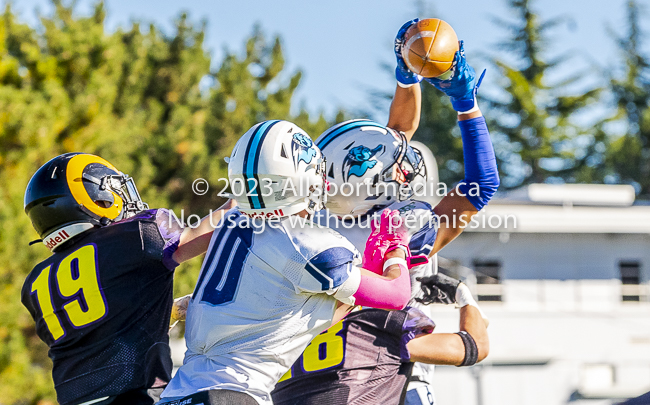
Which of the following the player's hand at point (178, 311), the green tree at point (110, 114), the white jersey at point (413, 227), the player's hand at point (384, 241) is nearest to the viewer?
the player's hand at point (384, 241)

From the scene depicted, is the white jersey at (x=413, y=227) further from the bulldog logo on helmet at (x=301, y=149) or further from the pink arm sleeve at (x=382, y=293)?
the bulldog logo on helmet at (x=301, y=149)

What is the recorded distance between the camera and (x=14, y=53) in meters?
19.0

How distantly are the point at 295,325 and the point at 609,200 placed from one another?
2531 cm

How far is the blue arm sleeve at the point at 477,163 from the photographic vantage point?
12.1ft

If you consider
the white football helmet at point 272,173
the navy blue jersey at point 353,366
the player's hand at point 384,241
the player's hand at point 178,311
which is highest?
the white football helmet at point 272,173

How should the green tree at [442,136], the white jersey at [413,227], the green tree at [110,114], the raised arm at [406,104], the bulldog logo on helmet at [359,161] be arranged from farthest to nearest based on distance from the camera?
the green tree at [442,136] < the green tree at [110,114] < the raised arm at [406,104] < the bulldog logo on helmet at [359,161] < the white jersey at [413,227]

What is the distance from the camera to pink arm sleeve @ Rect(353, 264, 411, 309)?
9.25 ft

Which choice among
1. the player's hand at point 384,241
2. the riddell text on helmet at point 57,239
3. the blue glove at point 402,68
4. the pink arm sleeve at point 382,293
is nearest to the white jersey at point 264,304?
the pink arm sleeve at point 382,293

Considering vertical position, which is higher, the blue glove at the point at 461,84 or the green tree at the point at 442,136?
the green tree at the point at 442,136

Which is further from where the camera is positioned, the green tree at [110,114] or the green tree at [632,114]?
the green tree at [632,114]

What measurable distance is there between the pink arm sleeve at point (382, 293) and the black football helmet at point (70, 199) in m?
1.56

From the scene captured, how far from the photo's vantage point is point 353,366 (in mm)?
3375

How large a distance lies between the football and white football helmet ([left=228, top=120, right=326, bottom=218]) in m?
1.02

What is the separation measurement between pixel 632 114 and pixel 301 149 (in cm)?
4614
